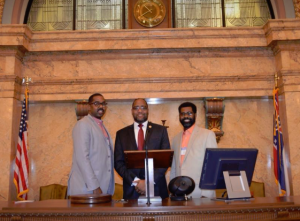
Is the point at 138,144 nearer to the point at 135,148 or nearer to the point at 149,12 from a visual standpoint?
the point at 135,148

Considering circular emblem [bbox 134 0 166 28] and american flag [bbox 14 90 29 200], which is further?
circular emblem [bbox 134 0 166 28]

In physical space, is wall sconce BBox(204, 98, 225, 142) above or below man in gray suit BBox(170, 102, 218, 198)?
above

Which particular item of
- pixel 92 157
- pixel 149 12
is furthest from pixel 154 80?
pixel 92 157

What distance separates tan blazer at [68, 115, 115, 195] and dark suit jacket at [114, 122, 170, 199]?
0.47 feet

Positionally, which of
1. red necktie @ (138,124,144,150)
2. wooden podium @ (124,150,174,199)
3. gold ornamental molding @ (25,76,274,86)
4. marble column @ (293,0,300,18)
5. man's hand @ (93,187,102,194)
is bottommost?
man's hand @ (93,187,102,194)

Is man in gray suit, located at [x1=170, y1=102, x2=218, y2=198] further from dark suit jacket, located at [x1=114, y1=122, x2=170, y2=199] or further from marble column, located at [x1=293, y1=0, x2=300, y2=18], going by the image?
marble column, located at [x1=293, y1=0, x2=300, y2=18]

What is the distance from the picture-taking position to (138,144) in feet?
14.3

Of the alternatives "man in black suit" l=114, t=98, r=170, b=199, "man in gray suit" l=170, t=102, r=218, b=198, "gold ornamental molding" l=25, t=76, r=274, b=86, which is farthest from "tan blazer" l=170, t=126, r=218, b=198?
→ "gold ornamental molding" l=25, t=76, r=274, b=86

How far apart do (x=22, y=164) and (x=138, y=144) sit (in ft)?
8.70

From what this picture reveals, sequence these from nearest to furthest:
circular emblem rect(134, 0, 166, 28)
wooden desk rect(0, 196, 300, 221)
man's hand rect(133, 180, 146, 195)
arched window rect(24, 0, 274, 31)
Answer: wooden desk rect(0, 196, 300, 221) < man's hand rect(133, 180, 146, 195) < circular emblem rect(134, 0, 166, 28) < arched window rect(24, 0, 274, 31)

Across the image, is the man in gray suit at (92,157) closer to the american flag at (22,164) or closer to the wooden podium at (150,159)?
the wooden podium at (150,159)

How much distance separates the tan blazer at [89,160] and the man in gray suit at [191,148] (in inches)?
32.6

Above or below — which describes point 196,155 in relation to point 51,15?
below

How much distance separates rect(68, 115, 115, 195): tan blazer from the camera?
3.94 m
